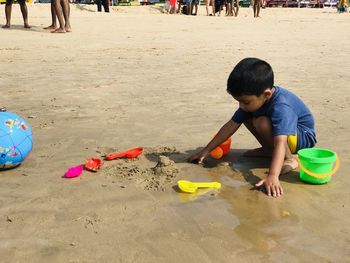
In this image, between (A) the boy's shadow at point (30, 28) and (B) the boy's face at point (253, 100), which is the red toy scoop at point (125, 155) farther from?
(A) the boy's shadow at point (30, 28)

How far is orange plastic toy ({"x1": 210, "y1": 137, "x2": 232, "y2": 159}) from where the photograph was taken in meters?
3.71

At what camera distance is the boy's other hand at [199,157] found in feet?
11.7

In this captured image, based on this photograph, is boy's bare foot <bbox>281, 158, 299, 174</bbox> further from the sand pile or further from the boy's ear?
the sand pile

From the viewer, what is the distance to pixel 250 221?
8.69 feet

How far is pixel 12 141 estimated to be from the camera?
331 centimetres

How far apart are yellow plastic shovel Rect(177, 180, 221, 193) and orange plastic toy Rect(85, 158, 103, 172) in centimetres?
69

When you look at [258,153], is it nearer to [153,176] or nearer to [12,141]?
[153,176]

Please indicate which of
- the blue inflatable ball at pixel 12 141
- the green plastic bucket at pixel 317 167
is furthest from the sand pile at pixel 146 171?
the green plastic bucket at pixel 317 167

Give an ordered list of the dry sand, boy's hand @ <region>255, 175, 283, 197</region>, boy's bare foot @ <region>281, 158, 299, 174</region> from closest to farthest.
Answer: the dry sand, boy's hand @ <region>255, 175, 283, 197</region>, boy's bare foot @ <region>281, 158, 299, 174</region>

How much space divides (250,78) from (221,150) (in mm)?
886

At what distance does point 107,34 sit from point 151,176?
9.37 m

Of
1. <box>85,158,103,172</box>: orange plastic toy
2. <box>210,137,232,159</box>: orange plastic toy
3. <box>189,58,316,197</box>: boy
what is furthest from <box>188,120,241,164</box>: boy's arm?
<box>85,158,103,172</box>: orange plastic toy

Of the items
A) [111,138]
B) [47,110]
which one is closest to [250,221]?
[111,138]

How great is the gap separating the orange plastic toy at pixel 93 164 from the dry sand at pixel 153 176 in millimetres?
52
